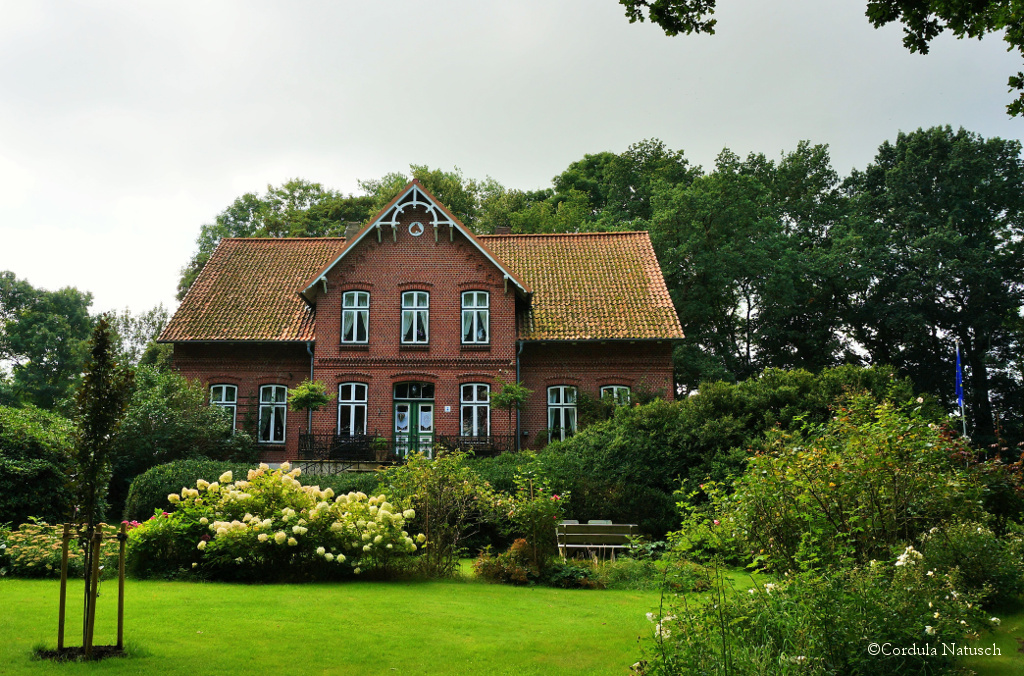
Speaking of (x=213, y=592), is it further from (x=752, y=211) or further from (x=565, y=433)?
(x=752, y=211)

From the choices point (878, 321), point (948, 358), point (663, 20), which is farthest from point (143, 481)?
point (948, 358)

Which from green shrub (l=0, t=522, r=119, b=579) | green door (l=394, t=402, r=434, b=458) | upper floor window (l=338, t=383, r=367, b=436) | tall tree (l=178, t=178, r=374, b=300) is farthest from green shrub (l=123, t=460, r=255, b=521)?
tall tree (l=178, t=178, r=374, b=300)

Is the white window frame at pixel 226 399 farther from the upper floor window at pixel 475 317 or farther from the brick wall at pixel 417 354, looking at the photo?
the upper floor window at pixel 475 317

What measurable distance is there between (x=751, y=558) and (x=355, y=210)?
3460 centimetres

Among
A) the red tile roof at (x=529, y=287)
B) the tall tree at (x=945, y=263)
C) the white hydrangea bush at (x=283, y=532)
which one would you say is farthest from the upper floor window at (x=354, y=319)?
the tall tree at (x=945, y=263)

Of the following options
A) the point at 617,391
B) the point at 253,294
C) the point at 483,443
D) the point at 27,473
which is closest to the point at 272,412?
the point at 253,294

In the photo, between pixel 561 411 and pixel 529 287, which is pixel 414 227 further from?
pixel 561 411

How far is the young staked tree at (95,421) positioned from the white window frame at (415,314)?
1873 centimetres

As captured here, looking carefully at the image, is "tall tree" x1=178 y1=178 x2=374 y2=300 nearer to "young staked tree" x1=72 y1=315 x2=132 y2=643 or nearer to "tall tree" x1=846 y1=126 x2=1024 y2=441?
"tall tree" x1=846 y1=126 x2=1024 y2=441

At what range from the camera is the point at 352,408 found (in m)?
25.7

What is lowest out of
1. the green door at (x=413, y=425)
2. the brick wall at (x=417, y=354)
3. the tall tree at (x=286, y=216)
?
the green door at (x=413, y=425)

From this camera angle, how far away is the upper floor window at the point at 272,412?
2642cm

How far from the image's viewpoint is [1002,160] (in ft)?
123

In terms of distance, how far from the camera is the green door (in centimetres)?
2520
